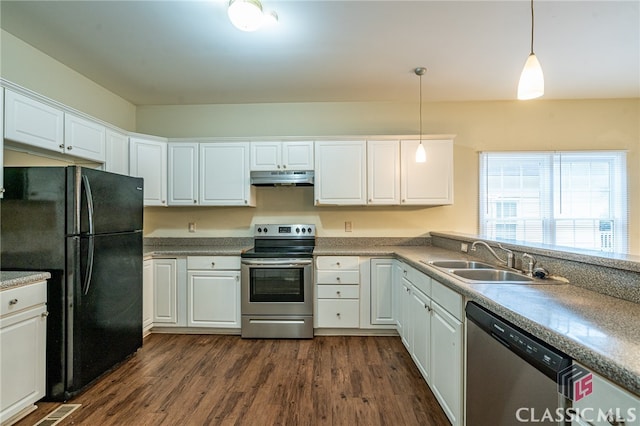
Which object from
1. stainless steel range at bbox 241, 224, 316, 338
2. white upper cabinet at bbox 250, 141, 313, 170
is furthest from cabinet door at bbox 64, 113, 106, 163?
stainless steel range at bbox 241, 224, 316, 338

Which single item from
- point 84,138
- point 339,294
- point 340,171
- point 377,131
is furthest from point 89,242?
point 377,131

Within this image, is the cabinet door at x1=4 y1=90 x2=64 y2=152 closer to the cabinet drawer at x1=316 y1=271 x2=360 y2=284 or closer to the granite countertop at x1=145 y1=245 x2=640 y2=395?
the cabinet drawer at x1=316 y1=271 x2=360 y2=284

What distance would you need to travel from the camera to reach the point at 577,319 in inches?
40.2

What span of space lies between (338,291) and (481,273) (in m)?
1.41

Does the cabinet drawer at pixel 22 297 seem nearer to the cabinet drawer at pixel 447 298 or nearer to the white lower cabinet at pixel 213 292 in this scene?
the white lower cabinet at pixel 213 292

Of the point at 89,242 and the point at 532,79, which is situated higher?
the point at 532,79

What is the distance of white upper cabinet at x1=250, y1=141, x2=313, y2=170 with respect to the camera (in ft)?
10.6

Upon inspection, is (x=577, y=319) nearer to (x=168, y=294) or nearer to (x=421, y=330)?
(x=421, y=330)

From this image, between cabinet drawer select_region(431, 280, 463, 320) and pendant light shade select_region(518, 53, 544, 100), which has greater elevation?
pendant light shade select_region(518, 53, 544, 100)

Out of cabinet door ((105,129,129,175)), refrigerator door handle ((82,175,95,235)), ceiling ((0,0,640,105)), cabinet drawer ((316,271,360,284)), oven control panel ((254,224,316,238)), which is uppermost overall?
ceiling ((0,0,640,105))

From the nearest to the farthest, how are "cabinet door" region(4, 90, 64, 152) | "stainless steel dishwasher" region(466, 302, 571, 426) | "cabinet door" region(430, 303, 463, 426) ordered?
"stainless steel dishwasher" region(466, 302, 571, 426) → "cabinet door" region(430, 303, 463, 426) → "cabinet door" region(4, 90, 64, 152)

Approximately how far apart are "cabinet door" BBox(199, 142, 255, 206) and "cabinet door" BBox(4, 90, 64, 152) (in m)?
1.26

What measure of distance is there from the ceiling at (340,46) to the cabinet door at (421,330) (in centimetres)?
201

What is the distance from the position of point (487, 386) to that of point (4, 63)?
3819mm
